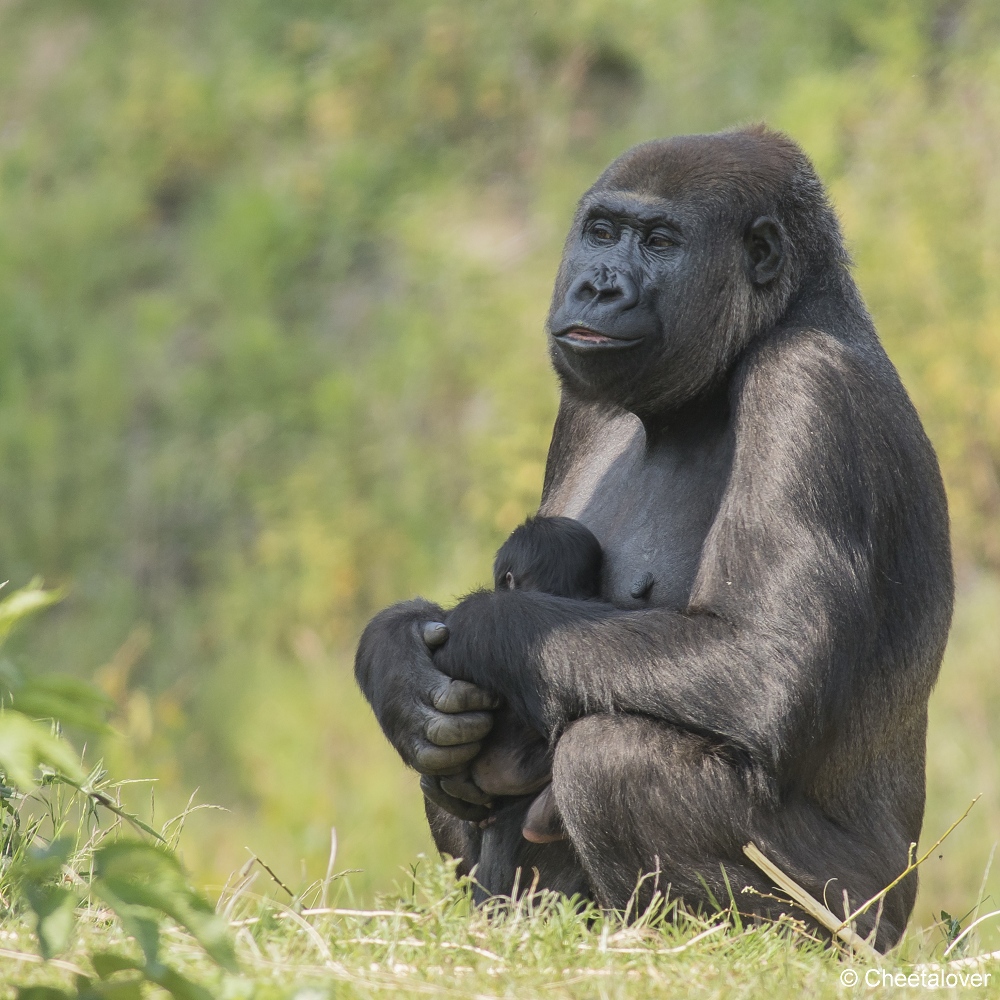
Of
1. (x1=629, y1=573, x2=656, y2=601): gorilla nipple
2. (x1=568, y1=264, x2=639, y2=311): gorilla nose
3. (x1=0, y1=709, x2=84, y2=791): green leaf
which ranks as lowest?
(x1=629, y1=573, x2=656, y2=601): gorilla nipple

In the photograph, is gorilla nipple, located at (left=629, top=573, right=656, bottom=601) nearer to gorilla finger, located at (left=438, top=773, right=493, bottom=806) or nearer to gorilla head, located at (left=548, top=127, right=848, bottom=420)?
gorilla head, located at (left=548, top=127, right=848, bottom=420)

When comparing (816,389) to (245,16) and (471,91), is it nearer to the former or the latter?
(471,91)

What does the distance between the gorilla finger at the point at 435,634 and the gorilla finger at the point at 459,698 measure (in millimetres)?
129

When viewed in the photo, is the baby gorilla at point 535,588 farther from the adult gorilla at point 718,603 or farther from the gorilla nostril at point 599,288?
the gorilla nostril at point 599,288

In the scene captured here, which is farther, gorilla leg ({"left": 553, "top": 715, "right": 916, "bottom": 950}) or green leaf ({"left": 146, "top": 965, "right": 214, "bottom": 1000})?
gorilla leg ({"left": 553, "top": 715, "right": 916, "bottom": 950})

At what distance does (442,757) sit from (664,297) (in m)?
1.41

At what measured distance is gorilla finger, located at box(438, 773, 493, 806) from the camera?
4199mm

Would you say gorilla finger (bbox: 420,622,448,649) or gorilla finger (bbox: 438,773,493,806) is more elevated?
gorilla finger (bbox: 420,622,448,649)

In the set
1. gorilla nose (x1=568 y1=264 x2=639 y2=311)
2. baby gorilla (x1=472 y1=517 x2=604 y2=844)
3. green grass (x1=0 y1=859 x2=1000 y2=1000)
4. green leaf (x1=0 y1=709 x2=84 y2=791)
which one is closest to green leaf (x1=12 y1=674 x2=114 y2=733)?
green leaf (x1=0 y1=709 x2=84 y2=791)

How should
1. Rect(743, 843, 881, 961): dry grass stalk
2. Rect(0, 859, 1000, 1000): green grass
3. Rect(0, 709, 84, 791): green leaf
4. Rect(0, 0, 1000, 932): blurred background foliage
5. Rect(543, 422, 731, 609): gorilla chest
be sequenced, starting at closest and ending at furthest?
Rect(0, 709, 84, 791): green leaf → Rect(0, 859, 1000, 1000): green grass → Rect(743, 843, 881, 961): dry grass stalk → Rect(543, 422, 731, 609): gorilla chest → Rect(0, 0, 1000, 932): blurred background foliage

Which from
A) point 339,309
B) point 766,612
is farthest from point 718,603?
point 339,309

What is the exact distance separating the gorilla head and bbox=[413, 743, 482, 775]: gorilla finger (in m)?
1.06

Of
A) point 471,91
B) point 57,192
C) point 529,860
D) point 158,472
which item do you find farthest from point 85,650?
point 529,860

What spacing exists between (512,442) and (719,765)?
7396mm
